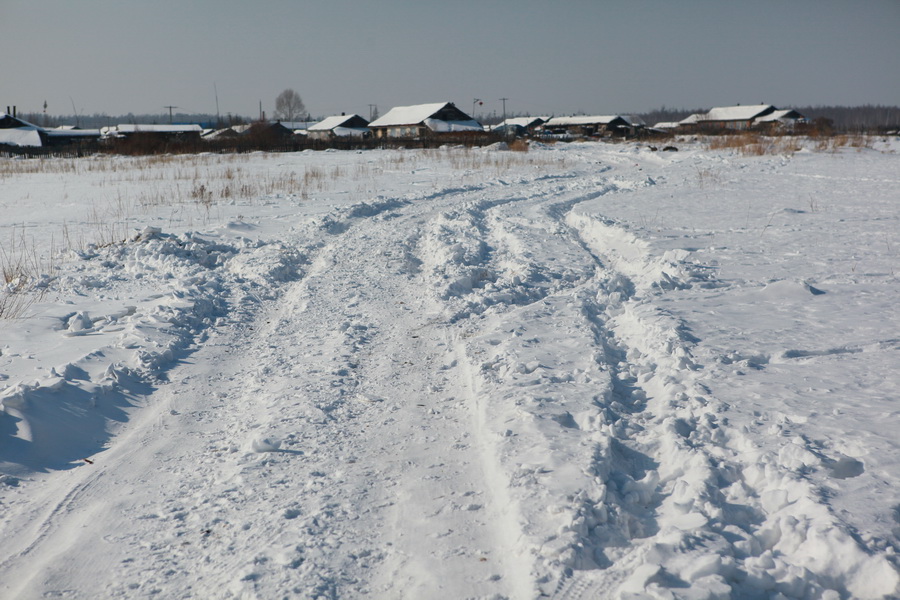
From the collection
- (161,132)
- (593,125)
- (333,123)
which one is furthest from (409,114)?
(593,125)

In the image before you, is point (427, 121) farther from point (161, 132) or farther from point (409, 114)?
point (161, 132)

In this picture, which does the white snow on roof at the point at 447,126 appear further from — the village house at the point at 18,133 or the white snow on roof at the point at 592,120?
the village house at the point at 18,133

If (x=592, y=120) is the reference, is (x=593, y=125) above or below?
below

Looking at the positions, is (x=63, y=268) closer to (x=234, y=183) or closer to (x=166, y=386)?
(x=166, y=386)

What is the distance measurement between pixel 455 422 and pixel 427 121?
2838 inches

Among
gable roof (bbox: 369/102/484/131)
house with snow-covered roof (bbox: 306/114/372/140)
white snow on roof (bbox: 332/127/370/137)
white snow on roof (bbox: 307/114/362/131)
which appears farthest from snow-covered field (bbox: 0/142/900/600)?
white snow on roof (bbox: 307/114/362/131)

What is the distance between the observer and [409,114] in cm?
7900

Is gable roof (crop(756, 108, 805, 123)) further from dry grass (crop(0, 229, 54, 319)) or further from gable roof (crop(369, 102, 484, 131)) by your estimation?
dry grass (crop(0, 229, 54, 319))

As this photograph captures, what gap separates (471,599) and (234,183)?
64.3 feet

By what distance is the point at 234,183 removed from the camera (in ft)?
66.4

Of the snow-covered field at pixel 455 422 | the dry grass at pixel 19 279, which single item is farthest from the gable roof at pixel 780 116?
the dry grass at pixel 19 279

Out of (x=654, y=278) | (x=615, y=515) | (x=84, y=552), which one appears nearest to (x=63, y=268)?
(x=84, y=552)

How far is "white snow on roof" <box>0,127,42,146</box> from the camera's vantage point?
6044 cm

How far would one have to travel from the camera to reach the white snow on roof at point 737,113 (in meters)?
104
